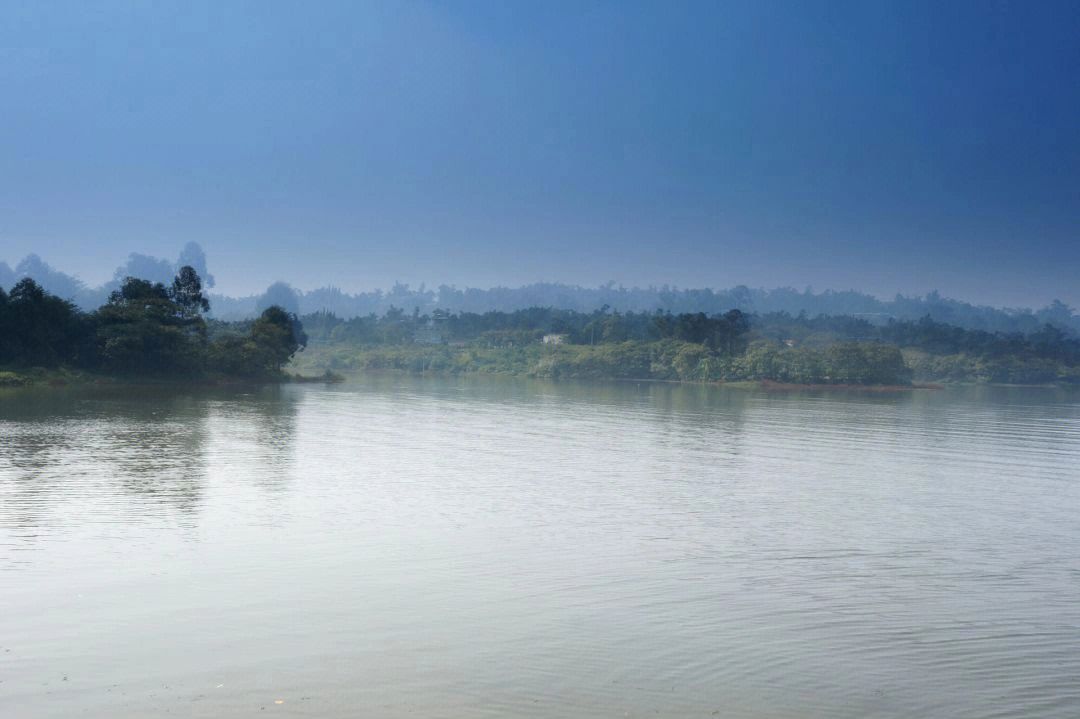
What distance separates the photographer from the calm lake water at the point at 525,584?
6.08m

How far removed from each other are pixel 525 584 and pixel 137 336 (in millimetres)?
38811

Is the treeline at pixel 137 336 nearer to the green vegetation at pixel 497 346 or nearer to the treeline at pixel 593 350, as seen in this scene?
the green vegetation at pixel 497 346

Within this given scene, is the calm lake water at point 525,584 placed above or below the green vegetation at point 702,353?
below

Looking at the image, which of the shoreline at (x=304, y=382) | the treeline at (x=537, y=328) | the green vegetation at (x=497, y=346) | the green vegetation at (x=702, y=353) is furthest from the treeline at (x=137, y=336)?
the treeline at (x=537, y=328)

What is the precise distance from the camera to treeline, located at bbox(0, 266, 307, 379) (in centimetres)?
3997

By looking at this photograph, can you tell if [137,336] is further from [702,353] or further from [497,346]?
[497,346]

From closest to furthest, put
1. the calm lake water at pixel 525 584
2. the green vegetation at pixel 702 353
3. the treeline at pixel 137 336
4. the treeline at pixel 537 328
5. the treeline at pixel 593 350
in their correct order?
1. the calm lake water at pixel 525 584
2. the treeline at pixel 137 336
3. the treeline at pixel 593 350
4. the green vegetation at pixel 702 353
5. the treeline at pixel 537 328

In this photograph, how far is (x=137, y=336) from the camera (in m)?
43.4

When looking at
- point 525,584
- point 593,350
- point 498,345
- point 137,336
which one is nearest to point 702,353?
point 593,350

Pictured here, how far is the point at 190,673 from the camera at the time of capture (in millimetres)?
6160

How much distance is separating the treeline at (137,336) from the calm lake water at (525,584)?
22.2 m

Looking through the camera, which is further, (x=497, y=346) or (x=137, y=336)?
(x=497, y=346)

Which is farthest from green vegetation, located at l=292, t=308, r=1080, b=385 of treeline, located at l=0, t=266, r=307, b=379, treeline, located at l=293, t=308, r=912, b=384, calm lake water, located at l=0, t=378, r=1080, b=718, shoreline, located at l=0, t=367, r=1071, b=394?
calm lake water, located at l=0, t=378, r=1080, b=718

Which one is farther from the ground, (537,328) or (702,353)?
(537,328)
